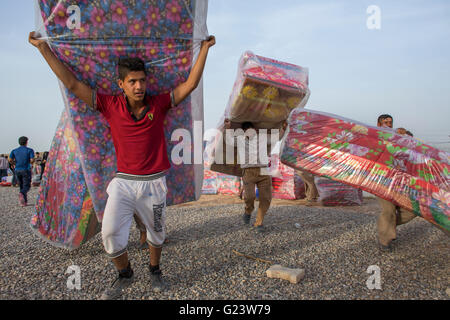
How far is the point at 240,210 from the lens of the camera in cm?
654

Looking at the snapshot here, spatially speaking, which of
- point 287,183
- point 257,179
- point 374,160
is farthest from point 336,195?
point 374,160

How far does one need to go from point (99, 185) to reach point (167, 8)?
5.79 feet

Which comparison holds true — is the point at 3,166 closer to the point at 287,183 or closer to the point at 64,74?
the point at 287,183

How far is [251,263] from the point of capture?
3322mm

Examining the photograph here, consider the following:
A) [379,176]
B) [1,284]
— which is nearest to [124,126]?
[1,284]

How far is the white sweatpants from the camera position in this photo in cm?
244

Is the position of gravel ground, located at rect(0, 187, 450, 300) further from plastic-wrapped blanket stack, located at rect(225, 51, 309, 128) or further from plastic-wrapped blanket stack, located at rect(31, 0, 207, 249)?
plastic-wrapped blanket stack, located at rect(225, 51, 309, 128)

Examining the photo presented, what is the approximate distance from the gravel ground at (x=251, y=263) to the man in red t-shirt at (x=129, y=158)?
46 cm

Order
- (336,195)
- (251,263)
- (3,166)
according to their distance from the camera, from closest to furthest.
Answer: (251,263), (336,195), (3,166)

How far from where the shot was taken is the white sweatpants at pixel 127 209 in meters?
2.44

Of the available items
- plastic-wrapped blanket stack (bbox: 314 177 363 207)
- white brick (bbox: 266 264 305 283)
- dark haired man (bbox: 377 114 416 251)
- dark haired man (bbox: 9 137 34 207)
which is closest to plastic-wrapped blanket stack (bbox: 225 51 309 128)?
dark haired man (bbox: 377 114 416 251)

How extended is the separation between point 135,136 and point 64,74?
752 mm

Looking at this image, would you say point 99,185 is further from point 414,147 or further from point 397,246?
point 397,246

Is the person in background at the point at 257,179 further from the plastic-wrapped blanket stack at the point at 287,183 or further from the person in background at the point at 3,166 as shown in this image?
the person in background at the point at 3,166
